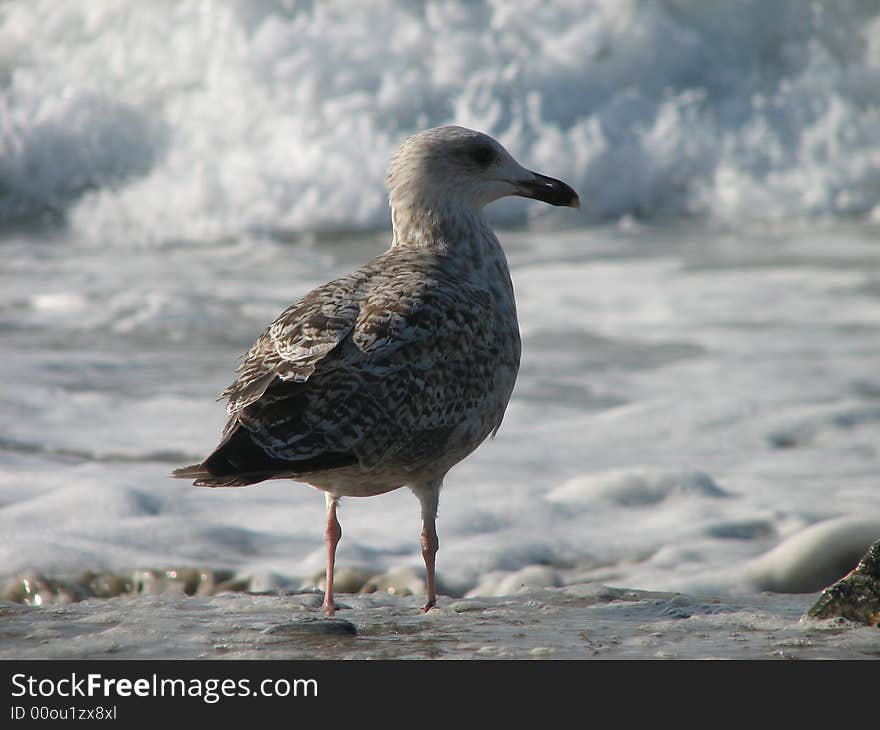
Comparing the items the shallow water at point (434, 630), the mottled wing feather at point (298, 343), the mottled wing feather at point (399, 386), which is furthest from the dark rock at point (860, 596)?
the mottled wing feather at point (298, 343)

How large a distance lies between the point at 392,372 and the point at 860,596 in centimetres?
166

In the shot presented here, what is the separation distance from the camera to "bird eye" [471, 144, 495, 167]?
5152mm

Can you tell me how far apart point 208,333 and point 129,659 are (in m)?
6.34

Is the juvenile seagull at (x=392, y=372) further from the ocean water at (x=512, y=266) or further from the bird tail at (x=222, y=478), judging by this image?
the ocean water at (x=512, y=266)

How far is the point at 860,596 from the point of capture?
14.0 ft

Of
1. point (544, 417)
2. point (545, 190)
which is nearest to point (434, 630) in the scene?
point (545, 190)

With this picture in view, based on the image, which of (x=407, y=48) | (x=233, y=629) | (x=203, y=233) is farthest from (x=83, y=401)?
(x=407, y=48)

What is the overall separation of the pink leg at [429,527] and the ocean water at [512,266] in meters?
1.08

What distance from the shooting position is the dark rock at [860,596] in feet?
13.9

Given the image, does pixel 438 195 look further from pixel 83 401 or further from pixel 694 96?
pixel 694 96

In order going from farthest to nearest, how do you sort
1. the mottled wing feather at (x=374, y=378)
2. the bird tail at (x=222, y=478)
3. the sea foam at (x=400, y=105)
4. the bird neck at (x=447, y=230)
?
the sea foam at (x=400, y=105)
the bird neck at (x=447, y=230)
the mottled wing feather at (x=374, y=378)
the bird tail at (x=222, y=478)

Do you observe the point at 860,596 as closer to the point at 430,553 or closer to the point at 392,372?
the point at 430,553

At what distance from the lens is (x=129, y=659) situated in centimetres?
389

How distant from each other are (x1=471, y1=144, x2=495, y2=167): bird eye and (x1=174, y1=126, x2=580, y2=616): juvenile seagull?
0.08 meters
